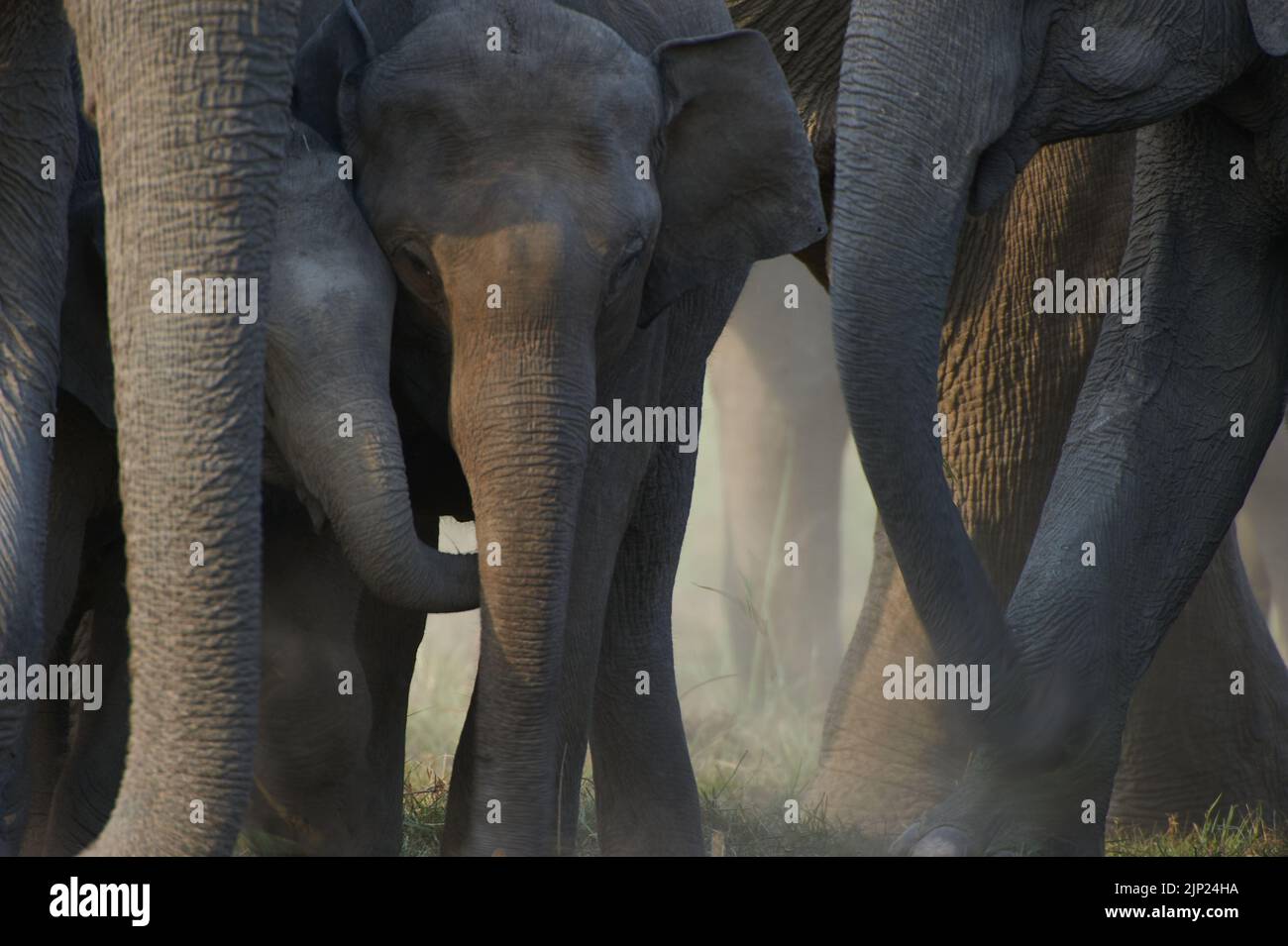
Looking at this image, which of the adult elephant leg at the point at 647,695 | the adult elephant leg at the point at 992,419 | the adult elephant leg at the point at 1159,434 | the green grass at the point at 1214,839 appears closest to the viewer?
the adult elephant leg at the point at 647,695

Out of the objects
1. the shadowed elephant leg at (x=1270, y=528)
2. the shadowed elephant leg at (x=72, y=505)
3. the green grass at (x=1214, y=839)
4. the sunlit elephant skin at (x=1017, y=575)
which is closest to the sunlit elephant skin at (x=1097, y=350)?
the green grass at (x=1214, y=839)

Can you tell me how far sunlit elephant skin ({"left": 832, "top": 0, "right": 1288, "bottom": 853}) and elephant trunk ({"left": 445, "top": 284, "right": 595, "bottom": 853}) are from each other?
0.46 m

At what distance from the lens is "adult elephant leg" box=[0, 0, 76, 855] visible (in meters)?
3.19

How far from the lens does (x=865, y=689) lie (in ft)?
17.8

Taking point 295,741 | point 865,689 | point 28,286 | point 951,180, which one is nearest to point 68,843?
point 295,741

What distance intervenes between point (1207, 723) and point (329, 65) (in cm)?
258

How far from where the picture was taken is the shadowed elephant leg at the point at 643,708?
13.7 feet

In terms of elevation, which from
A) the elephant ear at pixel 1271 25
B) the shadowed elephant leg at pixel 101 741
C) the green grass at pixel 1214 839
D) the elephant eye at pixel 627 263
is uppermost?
the elephant ear at pixel 1271 25

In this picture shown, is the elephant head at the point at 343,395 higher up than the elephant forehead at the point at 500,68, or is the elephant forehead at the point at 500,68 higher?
the elephant forehead at the point at 500,68

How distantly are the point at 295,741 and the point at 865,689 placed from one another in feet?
6.43

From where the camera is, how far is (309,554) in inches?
149

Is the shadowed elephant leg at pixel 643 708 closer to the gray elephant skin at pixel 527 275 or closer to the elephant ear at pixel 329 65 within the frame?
the gray elephant skin at pixel 527 275

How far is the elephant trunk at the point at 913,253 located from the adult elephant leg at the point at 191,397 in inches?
43.7

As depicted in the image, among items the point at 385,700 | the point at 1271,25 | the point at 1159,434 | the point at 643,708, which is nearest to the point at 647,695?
the point at 643,708
